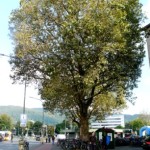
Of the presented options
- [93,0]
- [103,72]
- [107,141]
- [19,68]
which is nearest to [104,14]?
[93,0]

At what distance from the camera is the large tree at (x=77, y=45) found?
28266 mm

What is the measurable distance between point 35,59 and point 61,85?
3399 mm

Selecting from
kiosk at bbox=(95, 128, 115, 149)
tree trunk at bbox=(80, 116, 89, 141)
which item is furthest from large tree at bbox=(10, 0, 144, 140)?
kiosk at bbox=(95, 128, 115, 149)

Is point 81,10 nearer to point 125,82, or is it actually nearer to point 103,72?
point 103,72

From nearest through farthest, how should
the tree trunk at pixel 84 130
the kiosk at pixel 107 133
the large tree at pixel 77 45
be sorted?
1. the large tree at pixel 77 45
2. the tree trunk at pixel 84 130
3. the kiosk at pixel 107 133

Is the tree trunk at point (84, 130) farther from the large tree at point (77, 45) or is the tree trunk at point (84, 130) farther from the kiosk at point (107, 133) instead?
the kiosk at point (107, 133)

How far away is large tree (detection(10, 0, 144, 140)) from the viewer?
2827 centimetres

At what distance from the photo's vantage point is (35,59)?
31922 millimetres

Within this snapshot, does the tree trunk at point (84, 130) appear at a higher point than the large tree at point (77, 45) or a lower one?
lower

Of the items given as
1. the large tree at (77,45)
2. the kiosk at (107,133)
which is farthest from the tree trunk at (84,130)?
the kiosk at (107,133)

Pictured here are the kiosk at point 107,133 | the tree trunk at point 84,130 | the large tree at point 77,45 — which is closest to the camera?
the large tree at point 77,45

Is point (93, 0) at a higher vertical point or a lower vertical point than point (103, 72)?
higher

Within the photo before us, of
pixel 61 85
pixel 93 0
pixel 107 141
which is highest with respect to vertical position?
pixel 93 0

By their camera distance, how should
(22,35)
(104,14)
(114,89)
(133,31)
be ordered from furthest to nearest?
(114,89), (133,31), (22,35), (104,14)
